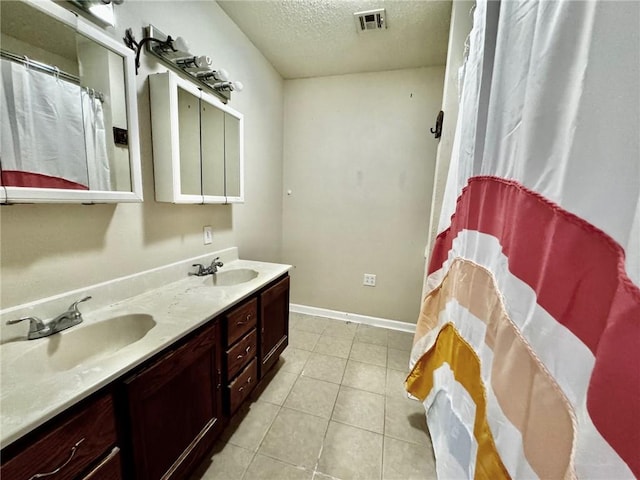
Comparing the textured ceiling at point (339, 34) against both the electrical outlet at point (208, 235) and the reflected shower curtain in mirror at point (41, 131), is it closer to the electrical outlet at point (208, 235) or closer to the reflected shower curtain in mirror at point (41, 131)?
the reflected shower curtain in mirror at point (41, 131)

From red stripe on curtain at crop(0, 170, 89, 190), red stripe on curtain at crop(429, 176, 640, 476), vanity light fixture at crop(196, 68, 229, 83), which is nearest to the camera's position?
red stripe on curtain at crop(429, 176, 640, 476)

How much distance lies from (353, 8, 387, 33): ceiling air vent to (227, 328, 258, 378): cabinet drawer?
2.18 m

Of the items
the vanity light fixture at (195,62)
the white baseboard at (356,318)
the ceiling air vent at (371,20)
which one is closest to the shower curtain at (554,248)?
the ceiling air vent at (371,20)

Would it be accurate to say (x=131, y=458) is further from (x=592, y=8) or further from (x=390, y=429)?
(x=592, y=8)

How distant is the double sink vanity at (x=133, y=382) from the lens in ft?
1.94

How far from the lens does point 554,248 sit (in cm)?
52

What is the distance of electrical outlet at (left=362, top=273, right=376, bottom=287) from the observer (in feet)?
8.71

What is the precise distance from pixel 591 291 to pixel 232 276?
1.75m

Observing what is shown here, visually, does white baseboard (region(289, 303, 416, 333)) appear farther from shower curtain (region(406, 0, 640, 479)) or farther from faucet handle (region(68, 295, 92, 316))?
faucet handle (region(68, 295, 92, 316))

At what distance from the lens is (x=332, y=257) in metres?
2.75

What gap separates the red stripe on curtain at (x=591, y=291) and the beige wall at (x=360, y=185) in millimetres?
1792

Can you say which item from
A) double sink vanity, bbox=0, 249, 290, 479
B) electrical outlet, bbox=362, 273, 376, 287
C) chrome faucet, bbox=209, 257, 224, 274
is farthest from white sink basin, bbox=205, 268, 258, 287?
electrical outlet, bbox=362, 273, 376, 287

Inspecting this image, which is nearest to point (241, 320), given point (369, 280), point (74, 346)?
point (74, 346)

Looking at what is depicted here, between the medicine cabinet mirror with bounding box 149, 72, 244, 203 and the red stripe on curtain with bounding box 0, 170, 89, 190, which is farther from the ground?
the medicine cabinet mirror with bounding box 149, 72, 244, 203
